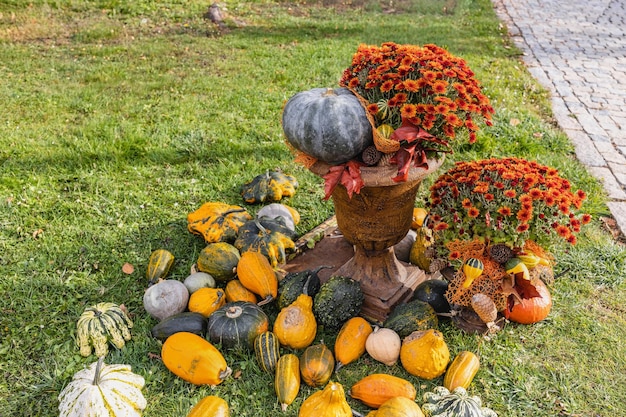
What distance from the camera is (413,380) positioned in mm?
3416

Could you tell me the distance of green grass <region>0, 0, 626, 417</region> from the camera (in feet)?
11.4

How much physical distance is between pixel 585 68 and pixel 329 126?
24.8ft

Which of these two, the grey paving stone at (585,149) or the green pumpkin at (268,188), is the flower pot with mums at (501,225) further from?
the grey paving stone at (585,149)

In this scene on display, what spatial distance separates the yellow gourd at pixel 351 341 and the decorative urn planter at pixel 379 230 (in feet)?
1.16

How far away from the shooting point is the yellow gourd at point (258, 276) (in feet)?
12.8

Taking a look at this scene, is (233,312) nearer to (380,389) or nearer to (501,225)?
(380,389)

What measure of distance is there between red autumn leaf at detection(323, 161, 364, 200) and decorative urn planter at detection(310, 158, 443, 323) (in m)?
0.06

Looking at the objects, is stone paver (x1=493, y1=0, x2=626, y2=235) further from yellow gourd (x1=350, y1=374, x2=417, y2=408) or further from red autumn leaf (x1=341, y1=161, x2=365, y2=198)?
red autumn leaf (x1=341, y1=161, x2=365, y2=198)

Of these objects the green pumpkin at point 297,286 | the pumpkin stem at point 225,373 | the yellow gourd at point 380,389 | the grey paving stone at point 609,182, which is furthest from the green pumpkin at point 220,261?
the grey paving stone at point 609,182

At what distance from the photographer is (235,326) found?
357 cm

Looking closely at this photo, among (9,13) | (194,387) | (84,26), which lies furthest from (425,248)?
(9,13)

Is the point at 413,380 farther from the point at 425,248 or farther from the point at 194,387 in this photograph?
the point at 194,387

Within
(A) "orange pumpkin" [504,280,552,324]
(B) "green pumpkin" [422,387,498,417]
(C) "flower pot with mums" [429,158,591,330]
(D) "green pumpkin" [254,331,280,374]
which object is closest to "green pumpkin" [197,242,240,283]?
(D) "green pumpkin" [254,331,280,374]

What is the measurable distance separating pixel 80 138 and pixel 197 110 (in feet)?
5.13
